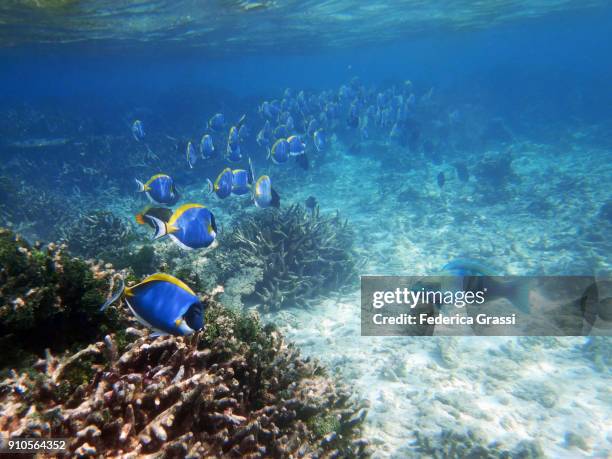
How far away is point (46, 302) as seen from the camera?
2730 millimetres

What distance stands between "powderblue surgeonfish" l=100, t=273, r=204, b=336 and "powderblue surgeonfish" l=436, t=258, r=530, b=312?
332cm

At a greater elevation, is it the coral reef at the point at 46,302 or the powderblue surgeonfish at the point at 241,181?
the coral reef at the point at 46,302

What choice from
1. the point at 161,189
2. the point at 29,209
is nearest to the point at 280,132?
the point at 161,189

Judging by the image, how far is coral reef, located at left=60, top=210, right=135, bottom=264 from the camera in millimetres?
8500

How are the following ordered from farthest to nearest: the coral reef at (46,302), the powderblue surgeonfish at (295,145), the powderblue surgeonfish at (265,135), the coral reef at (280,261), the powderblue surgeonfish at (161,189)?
the powderblue surgeonfish at (265,135)
the powderblue surgeonfish at (295,145)
the coral reef at (280,261)
the powderblue surgeonfish at (161,189)
the coral reef at (46,302)

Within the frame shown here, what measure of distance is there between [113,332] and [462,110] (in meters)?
33.4

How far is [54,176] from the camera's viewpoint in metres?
18.8

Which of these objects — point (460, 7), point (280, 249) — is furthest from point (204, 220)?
point (460, 7)

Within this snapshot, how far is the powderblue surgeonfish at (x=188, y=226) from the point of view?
10.9ft

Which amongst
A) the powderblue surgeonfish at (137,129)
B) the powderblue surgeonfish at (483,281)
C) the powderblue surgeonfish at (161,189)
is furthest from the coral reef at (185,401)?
the powderblue surgeonfish at (137,129)

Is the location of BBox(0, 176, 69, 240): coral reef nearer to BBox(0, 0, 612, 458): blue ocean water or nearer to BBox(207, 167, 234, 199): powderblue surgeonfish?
BBox(0, 0, 612, 458): blue ocean water

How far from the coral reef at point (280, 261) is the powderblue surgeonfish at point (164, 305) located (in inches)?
202

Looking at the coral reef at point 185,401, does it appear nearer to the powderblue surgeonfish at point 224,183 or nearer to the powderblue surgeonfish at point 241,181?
the powderblue surgeonfish at point 224,183

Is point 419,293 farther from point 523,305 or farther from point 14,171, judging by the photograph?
point 14,171
